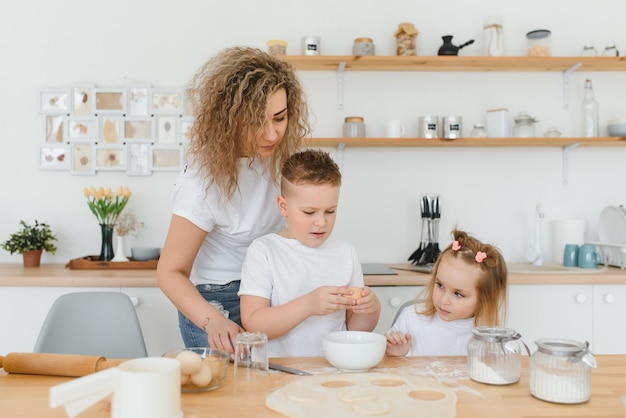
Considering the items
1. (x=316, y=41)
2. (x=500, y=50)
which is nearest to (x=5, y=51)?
(x=316, y=41)

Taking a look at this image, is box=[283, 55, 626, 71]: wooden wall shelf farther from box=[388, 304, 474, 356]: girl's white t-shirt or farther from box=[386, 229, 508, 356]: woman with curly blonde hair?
box=[388, 304, 474, 356]: girl's white t-shirt

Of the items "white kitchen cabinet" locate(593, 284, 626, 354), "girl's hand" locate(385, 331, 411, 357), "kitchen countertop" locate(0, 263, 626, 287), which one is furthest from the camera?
"white kitchen cabinet" locate(593, 284, 626, 354)

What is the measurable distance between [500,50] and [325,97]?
92 cm

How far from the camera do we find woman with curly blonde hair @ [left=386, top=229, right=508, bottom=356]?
1.59 metres

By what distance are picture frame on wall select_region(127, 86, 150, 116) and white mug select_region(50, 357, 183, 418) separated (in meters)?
2.28

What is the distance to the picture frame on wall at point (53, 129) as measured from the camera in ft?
9.62

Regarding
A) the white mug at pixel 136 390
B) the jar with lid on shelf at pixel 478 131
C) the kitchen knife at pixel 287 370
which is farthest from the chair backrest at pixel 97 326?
the jar with lid on shelf at pixel 478 131

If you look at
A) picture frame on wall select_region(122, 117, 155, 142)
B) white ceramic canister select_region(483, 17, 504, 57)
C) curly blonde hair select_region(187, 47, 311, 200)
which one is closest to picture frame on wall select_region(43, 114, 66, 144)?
picture frame on wall select_region(122, 117, 155, 142)

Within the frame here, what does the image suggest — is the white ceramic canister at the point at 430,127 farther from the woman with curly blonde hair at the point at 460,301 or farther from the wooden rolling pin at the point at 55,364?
the wooden rolling pin at the point at 55,364

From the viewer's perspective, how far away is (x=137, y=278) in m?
2.38

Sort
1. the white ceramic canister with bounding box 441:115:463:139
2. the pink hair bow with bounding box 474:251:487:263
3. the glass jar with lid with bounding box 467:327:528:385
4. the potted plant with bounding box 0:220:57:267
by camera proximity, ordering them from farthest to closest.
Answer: the white ceramic canister with bounding box 441:115:463:139 → the potted plant with bounding box 0:220:57:267 → the pink hair bow with bounding box 474:251:487:263 → the glass jar with lid with bounding box 467:327:528:385

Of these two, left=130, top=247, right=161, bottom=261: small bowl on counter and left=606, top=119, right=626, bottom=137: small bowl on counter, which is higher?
left=606, top=119, right=626, bottom=137: small bowl on counter

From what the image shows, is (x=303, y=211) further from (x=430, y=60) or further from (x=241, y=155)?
(x=430, y=60)

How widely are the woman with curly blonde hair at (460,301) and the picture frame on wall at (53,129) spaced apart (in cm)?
217
